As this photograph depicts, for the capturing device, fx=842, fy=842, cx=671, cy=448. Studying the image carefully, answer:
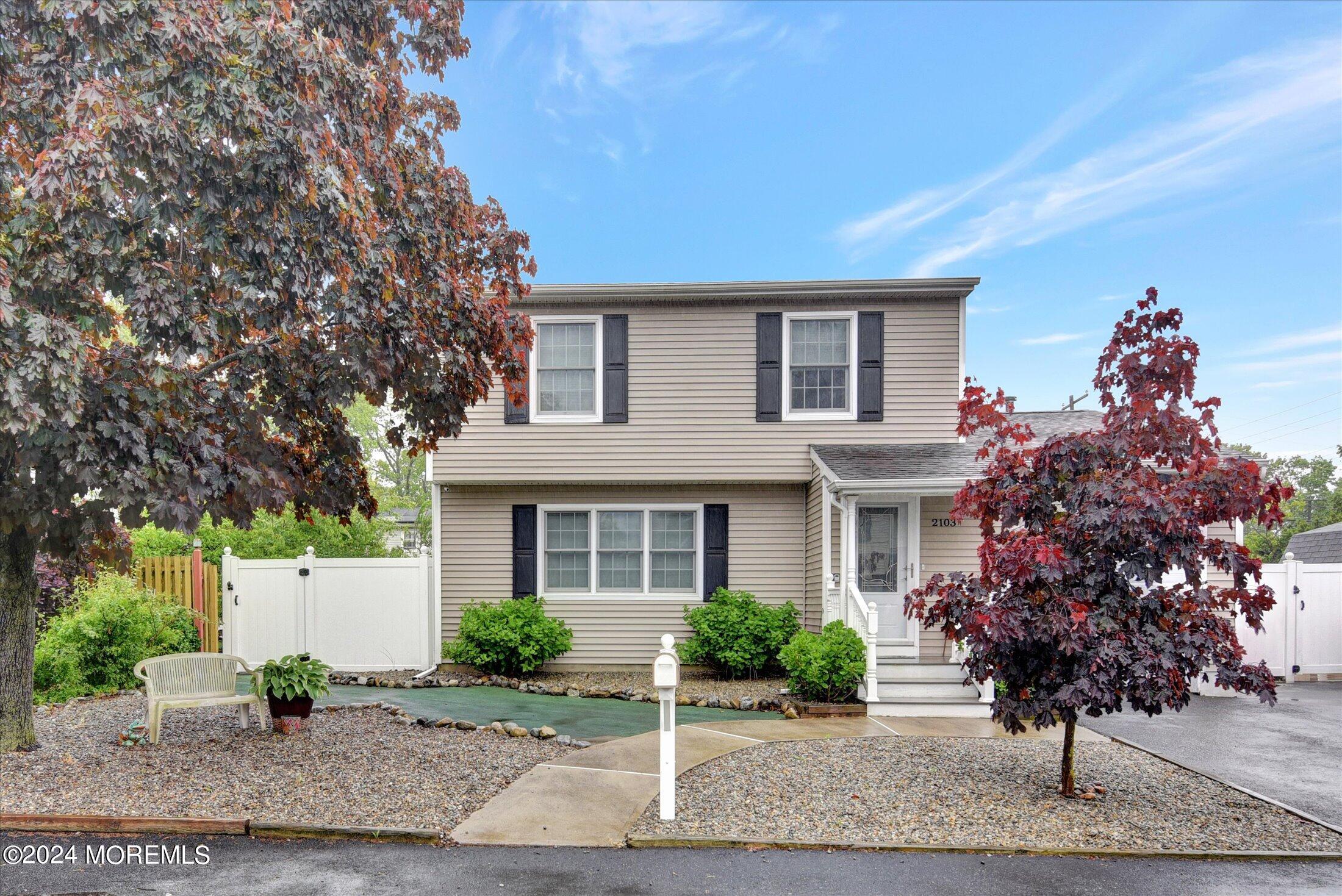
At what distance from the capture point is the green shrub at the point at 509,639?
12.1 metres

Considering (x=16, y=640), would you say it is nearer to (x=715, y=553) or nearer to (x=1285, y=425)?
(x=715, y=553)

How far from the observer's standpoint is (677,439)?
12711 millimetres

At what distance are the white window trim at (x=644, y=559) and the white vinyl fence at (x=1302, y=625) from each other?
28.0ft

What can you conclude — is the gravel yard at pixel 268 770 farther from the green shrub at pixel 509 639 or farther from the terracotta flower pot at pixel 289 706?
the green shrub at pixel 509 639

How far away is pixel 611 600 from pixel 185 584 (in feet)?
21.1

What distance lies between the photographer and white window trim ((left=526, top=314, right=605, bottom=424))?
1276 centimetres

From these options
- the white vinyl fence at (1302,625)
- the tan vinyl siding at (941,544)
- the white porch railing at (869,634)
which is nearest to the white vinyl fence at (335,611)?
the white porch railing at (869,634)

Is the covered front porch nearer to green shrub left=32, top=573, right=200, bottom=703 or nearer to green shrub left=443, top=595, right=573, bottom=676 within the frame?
green shrub left=443, top=595, right=573, bottom=676

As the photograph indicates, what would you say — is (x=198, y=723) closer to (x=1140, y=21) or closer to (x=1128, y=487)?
(x=1128, y=487)

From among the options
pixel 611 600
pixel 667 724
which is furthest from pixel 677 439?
pixel 667 724

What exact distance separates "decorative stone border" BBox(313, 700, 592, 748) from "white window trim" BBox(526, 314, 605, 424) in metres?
4.80

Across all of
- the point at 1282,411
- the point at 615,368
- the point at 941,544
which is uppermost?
the point at 1282,411

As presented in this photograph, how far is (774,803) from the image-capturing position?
20.1 ft

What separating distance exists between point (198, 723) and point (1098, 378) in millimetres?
8846
